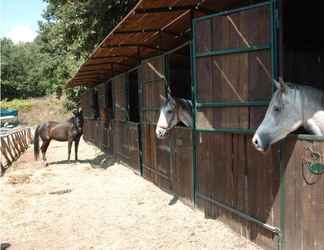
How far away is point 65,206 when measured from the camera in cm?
632

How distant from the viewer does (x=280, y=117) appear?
333 centimetres

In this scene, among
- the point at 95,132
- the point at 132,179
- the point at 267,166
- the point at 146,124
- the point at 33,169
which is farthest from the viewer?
the point at 95,132

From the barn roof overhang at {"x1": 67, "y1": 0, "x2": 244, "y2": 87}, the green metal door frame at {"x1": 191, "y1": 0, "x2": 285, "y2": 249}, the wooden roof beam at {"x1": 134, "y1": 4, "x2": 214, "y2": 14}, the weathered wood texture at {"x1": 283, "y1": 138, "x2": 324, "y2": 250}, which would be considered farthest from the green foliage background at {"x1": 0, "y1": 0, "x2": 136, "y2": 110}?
the weathered wood texture at {"x1": 283, "y1": 138, "x2": 324, "y2": 250}

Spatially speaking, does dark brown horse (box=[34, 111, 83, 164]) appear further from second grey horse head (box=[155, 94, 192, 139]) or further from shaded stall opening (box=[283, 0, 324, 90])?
shaded stall opening (box=[283, 0, 324, 90])

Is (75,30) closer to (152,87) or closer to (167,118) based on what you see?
(152,87)

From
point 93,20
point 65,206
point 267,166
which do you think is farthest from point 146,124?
point 93,20

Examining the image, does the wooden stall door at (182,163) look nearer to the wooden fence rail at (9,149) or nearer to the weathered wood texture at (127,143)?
the weathered wood texture at (127,143)

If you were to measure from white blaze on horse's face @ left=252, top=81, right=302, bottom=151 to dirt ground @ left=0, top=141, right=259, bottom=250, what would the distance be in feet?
4.42

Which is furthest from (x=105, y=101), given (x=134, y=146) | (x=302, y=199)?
(x=302, y=199)

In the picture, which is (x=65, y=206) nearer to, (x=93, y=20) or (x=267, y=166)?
(x=267, y=166)

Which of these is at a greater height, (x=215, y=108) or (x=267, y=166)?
(x=215, y=108)

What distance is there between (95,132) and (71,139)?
362 centimetres

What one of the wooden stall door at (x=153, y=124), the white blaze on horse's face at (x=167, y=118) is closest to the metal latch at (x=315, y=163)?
the white blaze on horse's face at (x=167, y=118)

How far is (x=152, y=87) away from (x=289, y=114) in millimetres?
3973
